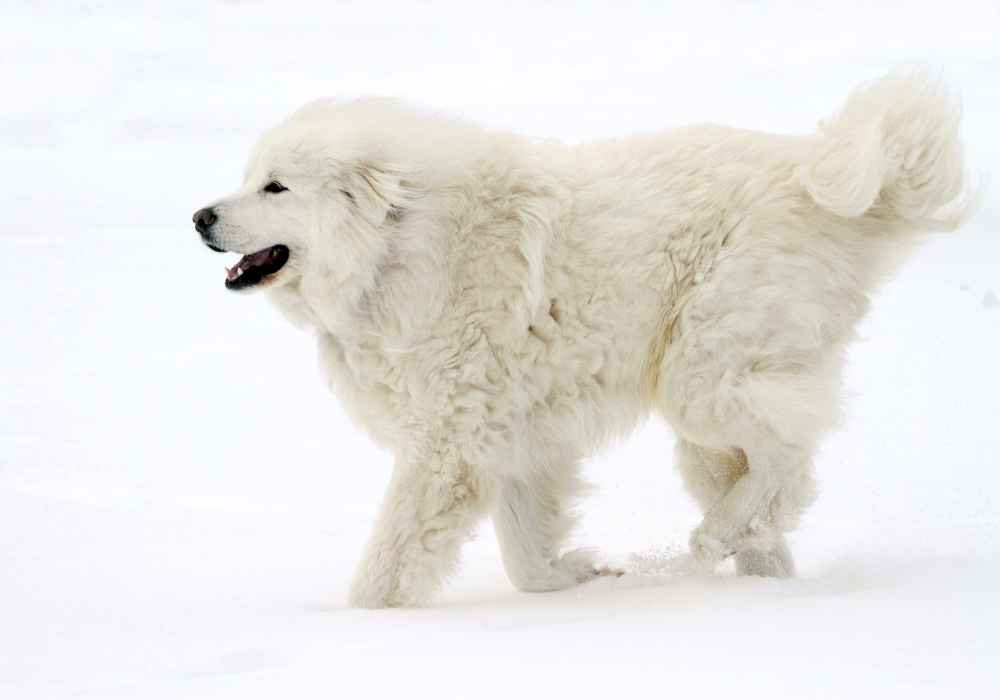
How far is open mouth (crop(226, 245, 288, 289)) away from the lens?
4.54m

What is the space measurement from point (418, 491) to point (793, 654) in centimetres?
171

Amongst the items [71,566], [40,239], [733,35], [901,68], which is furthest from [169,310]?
[733,35]

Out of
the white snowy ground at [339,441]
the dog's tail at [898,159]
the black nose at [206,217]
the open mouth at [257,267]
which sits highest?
the dog's tail at [898,159]

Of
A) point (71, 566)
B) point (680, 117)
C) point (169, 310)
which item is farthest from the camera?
point (680, 117)

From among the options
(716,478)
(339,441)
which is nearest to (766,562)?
(716,478)

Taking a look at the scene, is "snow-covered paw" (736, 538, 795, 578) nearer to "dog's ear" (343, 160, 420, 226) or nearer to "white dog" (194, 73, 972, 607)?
"white dog" (194, 73, 972, 607)

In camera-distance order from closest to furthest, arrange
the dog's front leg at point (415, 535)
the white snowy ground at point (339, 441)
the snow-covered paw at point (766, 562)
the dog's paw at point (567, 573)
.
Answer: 1. the white snowy ground at point (339, 441)
2. the dog's front leg at point (415, 535)
3. the snow-covered paw at point (766, 562)
4. the dog's paw at point (567, 573)

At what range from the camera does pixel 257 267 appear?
4570 millimetres

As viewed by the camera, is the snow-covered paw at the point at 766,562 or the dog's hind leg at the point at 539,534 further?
the dog's hind leg at the point at 539,534

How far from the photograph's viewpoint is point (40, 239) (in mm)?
12305

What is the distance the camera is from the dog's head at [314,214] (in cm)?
452

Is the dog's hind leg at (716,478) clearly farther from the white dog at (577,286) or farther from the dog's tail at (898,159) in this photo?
the dog's tail at (898,159)

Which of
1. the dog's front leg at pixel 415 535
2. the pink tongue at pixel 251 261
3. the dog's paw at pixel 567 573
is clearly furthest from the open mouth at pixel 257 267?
the dog's paw at pixel 567 573

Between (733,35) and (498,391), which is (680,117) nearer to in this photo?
(733,35)
